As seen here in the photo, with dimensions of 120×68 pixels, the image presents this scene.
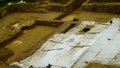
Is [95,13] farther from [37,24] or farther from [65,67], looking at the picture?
[65,67]

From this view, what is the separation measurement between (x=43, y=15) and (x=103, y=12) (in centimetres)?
301

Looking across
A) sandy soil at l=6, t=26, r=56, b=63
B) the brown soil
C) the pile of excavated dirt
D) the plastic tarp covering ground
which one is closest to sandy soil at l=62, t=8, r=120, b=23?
the brown soil

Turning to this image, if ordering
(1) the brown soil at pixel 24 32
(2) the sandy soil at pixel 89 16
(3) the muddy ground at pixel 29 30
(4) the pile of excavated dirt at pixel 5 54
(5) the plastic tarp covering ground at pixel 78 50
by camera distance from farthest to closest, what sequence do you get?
1. (2) the sandy soil at pixel 89 16
2. (3) the muddy ground at pixel 29 30
3. (1) the brown soil at pixel 24 32
4. (4) the pile of excavated dirt at pixel 5 54
5. (5) the plastic tarp covering ground at pixel 78 50

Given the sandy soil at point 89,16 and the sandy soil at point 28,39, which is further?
the sandy soil at point 89,16

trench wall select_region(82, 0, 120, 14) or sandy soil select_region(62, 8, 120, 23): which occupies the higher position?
trench wall select_region(82, 0, 120, 14)

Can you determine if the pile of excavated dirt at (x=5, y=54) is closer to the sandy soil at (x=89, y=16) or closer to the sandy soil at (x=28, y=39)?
the sandy soil at (x=28, y=39)

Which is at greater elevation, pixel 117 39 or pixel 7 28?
pixel 117 39

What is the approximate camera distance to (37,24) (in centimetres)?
1366

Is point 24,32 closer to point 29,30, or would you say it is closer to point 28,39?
point 29,30

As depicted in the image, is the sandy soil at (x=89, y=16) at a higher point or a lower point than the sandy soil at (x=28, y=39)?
higher

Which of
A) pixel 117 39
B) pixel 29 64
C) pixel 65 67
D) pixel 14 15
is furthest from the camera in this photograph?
pixel 14 15

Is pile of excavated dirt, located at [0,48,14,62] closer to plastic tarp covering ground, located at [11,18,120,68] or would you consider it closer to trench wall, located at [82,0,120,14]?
plastic tarp covering ground, located at [11,18,120,68]

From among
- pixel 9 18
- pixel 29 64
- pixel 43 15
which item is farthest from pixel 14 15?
pixel 29 64

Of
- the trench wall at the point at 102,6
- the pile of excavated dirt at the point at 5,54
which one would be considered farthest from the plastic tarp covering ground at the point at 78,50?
the trench wall at the point at 102,6
